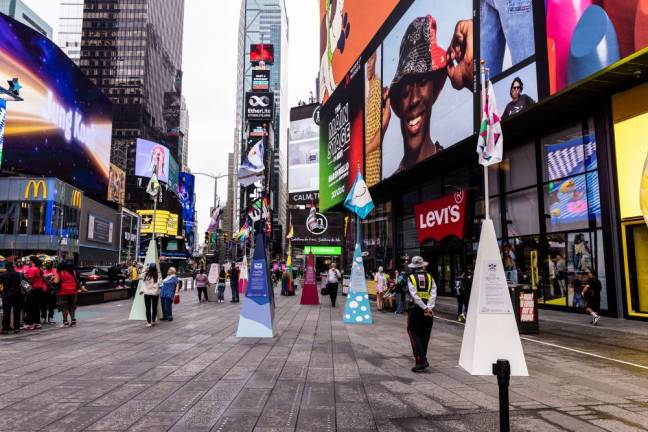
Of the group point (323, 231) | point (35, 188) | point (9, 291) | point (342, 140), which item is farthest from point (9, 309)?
point (323, 231)

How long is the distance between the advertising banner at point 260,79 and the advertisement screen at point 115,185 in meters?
35.3

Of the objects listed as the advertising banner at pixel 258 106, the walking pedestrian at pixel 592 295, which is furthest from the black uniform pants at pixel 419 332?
the advertising banner at pixel 258 106

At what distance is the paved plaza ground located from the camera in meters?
4.97

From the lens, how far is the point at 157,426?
4.77 meters

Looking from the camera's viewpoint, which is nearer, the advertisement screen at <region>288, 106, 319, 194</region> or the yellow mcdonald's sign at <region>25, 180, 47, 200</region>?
the yellow mcdonald's sign at <region>25, 180, 47, 200</region>

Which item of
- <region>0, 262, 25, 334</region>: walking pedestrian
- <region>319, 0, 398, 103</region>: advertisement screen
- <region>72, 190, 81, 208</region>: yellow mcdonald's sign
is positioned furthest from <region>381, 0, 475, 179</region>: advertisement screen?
<region>72, 190, 81, 208</region>: yellow mcdonald's sign

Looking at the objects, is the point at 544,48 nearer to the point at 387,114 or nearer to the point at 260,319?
the point at 260,319

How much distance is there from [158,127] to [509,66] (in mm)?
124572

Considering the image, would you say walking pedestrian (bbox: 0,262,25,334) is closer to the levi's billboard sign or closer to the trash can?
the trash can

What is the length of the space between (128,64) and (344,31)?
93.5m

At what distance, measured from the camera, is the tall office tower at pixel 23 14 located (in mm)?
134375

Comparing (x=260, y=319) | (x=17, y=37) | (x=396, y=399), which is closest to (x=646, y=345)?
(x=396, y=399)

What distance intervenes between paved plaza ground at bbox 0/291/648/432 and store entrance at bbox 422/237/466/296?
14.6 metres

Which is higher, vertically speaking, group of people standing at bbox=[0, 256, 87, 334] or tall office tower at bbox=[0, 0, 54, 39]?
tall office tower at bbox=[0, 0, 54, 39]
